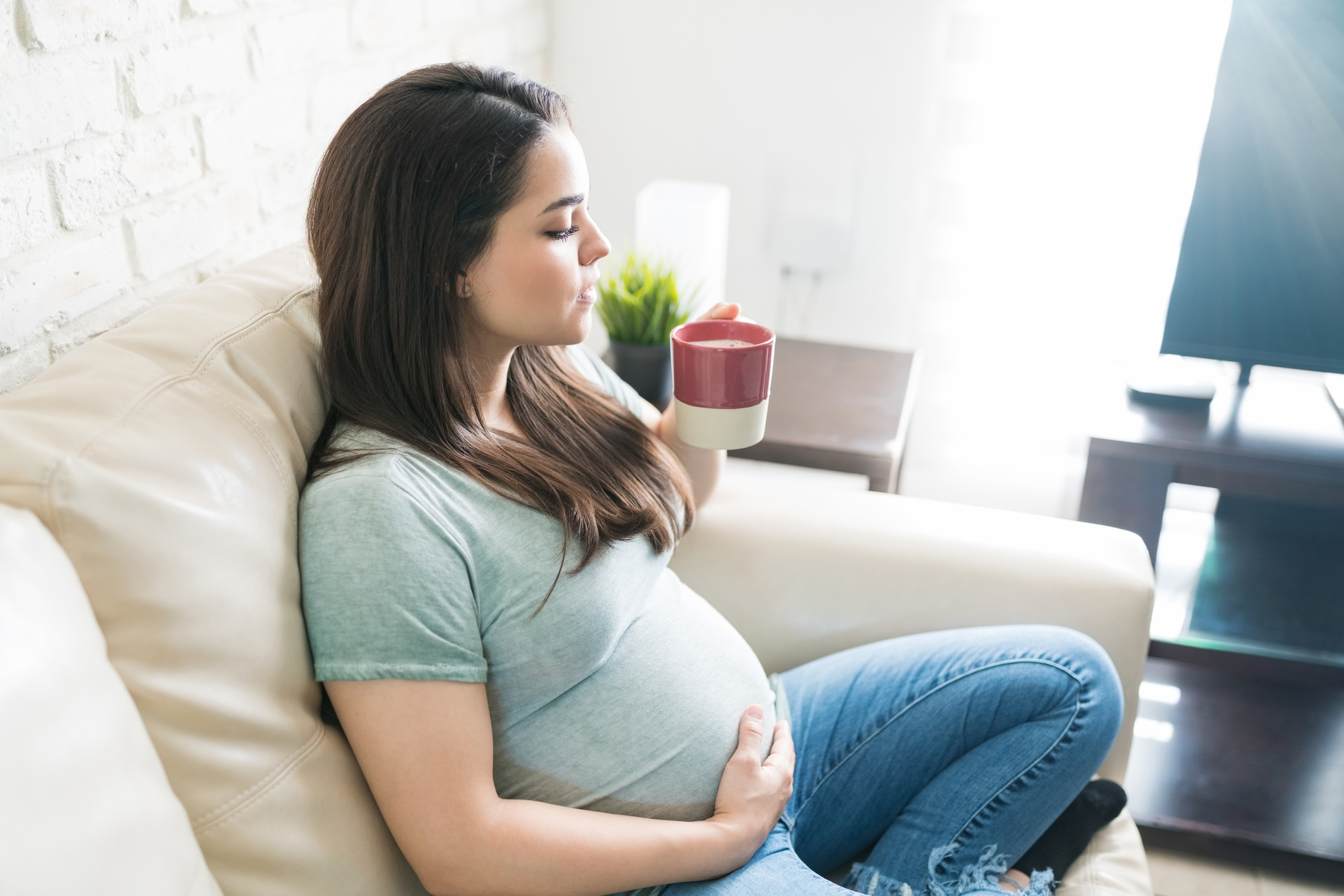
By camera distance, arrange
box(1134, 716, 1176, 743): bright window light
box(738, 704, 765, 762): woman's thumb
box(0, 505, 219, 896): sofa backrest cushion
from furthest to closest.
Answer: box(1134, 716, 1176, 743): bright window light < box(738, 704, 765, 762): woman's thumb < box(0, 505, 219, 896): sofa backrest cushion

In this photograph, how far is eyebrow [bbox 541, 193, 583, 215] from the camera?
943 mm

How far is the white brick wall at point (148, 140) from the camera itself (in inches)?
35.1

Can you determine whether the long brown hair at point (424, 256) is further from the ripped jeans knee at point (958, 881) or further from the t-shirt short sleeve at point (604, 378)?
the ripped jeans knee at point (958, 881)

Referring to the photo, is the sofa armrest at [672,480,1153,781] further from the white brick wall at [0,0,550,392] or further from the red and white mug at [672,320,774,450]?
the white brick wall at [0,0,550,392]

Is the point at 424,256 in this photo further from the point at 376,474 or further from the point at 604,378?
the point at 604,378

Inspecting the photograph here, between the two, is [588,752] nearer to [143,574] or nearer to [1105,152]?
[143,574]

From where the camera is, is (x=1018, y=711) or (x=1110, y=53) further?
(x=1110, y=53)

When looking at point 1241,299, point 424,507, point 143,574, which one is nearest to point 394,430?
point 424,507

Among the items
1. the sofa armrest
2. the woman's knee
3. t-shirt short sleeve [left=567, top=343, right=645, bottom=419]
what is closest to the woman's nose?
t-shirt short sleeve [left=567, top=343, right=645, bottom=419]

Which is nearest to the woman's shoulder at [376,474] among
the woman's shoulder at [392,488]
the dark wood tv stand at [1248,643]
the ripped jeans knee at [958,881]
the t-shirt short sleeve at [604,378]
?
the woman's shoulder at [392,488]

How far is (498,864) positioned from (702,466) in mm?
570

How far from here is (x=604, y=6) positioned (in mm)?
2102

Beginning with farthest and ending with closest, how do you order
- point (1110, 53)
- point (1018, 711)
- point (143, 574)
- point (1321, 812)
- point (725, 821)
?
point (1110, 53), point (1321, 812), point (1018, 711), point (725, 821), point (143, 574)

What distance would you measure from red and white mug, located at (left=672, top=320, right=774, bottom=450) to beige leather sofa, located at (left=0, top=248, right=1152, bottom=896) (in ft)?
1.21
